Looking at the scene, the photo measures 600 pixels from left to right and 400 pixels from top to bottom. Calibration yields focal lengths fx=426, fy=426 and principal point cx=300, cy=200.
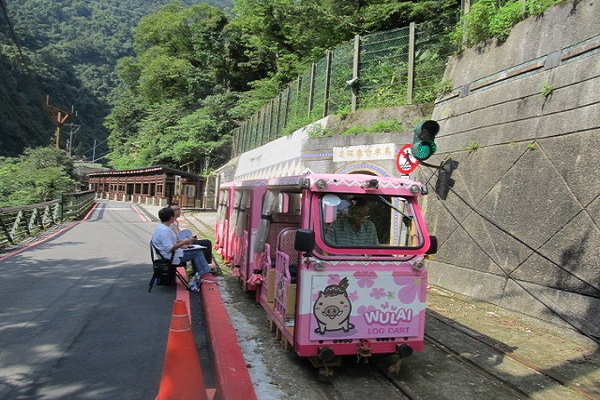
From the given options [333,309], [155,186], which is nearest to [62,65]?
[155,186]

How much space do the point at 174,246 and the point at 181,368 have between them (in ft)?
14.5

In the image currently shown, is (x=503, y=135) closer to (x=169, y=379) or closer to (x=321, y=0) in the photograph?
(x=169, y=379)

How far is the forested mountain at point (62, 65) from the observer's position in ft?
188

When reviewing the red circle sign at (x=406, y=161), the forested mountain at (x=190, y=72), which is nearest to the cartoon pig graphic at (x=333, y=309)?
the red circle sign at (x=406, y=161)

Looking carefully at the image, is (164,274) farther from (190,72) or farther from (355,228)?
(190,72)

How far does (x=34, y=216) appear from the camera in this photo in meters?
15.1

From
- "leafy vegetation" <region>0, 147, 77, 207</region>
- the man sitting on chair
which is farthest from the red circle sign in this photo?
"leafy vegetation" <region>0, 147, 77, 207</region>

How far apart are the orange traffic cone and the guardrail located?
1053cm

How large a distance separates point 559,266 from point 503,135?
2759 millimetres

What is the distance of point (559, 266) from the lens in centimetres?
621

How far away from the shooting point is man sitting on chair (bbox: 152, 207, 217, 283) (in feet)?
24.3

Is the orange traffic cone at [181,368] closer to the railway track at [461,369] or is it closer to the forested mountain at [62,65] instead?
the railway track at [461,369]

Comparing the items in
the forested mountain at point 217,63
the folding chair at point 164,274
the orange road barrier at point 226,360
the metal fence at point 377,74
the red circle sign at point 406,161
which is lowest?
the orange road barrier at point 226,360

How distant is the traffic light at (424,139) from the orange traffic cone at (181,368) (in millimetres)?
5410
